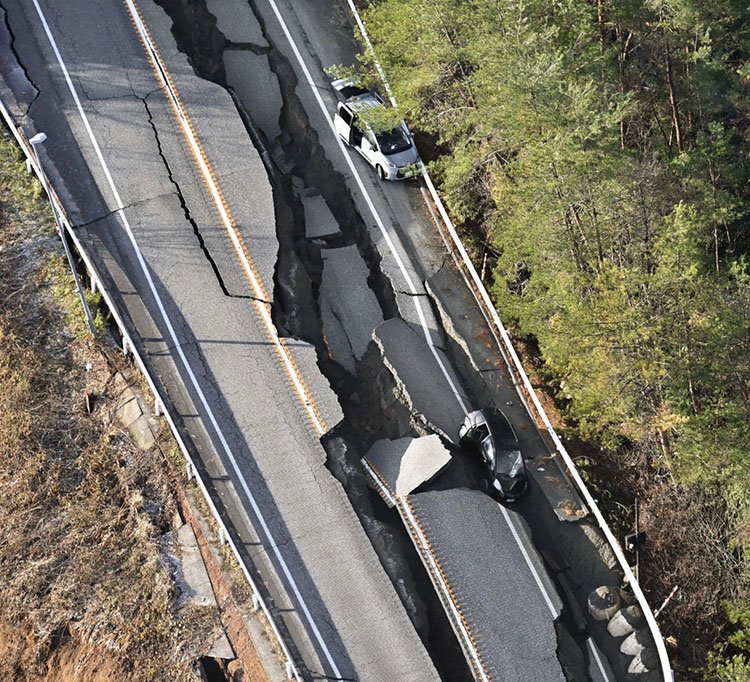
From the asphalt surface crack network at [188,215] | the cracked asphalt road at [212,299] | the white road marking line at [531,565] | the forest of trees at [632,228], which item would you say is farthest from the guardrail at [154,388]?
the forest of trees at [632,228]

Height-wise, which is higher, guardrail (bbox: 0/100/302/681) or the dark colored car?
guardrail (bbox: 0/100/302/681)

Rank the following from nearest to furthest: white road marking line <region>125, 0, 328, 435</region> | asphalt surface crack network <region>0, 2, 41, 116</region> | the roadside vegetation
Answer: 1. the roadside vegetation
2. white road marking line <region>125, 0, 328, 435</region>
3. asphalt surface crack network <region>0, 2, 41, 116</region>

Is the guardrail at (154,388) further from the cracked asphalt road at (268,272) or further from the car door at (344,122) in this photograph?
the car door at (344,122)

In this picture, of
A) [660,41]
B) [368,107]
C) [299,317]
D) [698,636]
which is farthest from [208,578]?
[660,41]

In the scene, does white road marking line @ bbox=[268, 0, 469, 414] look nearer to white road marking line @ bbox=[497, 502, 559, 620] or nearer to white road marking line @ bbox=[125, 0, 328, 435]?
white road marking line @ bbox=[497, 502, 559, 620]

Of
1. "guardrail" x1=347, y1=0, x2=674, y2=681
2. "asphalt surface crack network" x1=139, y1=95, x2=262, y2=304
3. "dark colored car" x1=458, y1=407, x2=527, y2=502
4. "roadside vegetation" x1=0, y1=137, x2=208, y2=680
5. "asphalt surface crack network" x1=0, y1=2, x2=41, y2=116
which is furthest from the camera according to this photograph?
"asphalt surface crack network" x1=0, y1=2, x2=41, y2=116

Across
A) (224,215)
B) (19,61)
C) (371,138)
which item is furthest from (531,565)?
(19,61)

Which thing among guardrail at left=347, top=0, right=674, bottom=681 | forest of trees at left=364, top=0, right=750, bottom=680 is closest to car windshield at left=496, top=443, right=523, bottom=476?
guardrail at left=347, top=0, right=674, bottom=681
